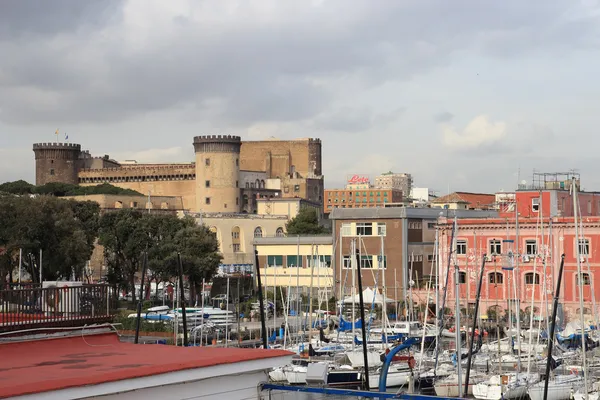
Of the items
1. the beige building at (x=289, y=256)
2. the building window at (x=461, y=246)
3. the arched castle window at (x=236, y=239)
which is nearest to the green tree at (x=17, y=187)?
the arched castle window at (x=236, y=239)

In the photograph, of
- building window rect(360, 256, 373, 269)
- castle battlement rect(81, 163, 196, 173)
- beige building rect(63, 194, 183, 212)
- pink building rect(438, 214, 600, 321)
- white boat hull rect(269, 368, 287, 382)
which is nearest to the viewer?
white boat hull rect(269, 368, 287, 382)

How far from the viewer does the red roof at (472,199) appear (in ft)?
274

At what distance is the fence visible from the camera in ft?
39.7

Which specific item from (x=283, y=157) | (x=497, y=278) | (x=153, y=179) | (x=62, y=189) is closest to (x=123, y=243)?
(x=497, y=278)

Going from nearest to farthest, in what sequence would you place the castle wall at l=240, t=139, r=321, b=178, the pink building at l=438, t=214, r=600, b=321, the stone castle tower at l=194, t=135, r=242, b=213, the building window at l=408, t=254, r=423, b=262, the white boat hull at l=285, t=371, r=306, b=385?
the white boat hull at l=285, t=371, r=306, b=385 < the pink building at l=438, t=214, r=600, b=321 < the building window at l=408, t=254, r=423, b=262 < the stone castle tower at l=194, t=135, r=242, b=213 < the castle wall at l=240, t=139, r=321, b=178

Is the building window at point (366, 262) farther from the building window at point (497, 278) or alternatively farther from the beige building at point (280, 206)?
the beige building at point (280, 206)

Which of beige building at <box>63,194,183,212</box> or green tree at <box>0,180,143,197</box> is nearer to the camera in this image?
beige building at <box>63,194,183,212</box>

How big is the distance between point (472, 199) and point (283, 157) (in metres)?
42.0

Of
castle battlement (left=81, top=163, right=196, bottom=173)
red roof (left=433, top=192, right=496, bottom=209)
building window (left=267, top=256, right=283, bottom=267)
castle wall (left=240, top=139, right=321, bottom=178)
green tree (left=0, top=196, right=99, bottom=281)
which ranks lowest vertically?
building window (left=267, top=256, right=283, bottom=267)

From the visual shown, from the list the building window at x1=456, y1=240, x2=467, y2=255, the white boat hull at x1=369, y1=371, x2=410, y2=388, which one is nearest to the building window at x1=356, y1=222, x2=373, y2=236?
the building window at x1=456, y1=240, x2=467, y2=255

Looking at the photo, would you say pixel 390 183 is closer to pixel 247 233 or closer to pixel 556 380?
pixel 247 233

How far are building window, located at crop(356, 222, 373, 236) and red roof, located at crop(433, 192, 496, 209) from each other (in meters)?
27.2

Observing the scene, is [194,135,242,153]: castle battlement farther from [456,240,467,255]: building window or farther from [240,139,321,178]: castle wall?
[456,240,467,255]: building window

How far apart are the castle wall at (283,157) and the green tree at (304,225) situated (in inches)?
1580
